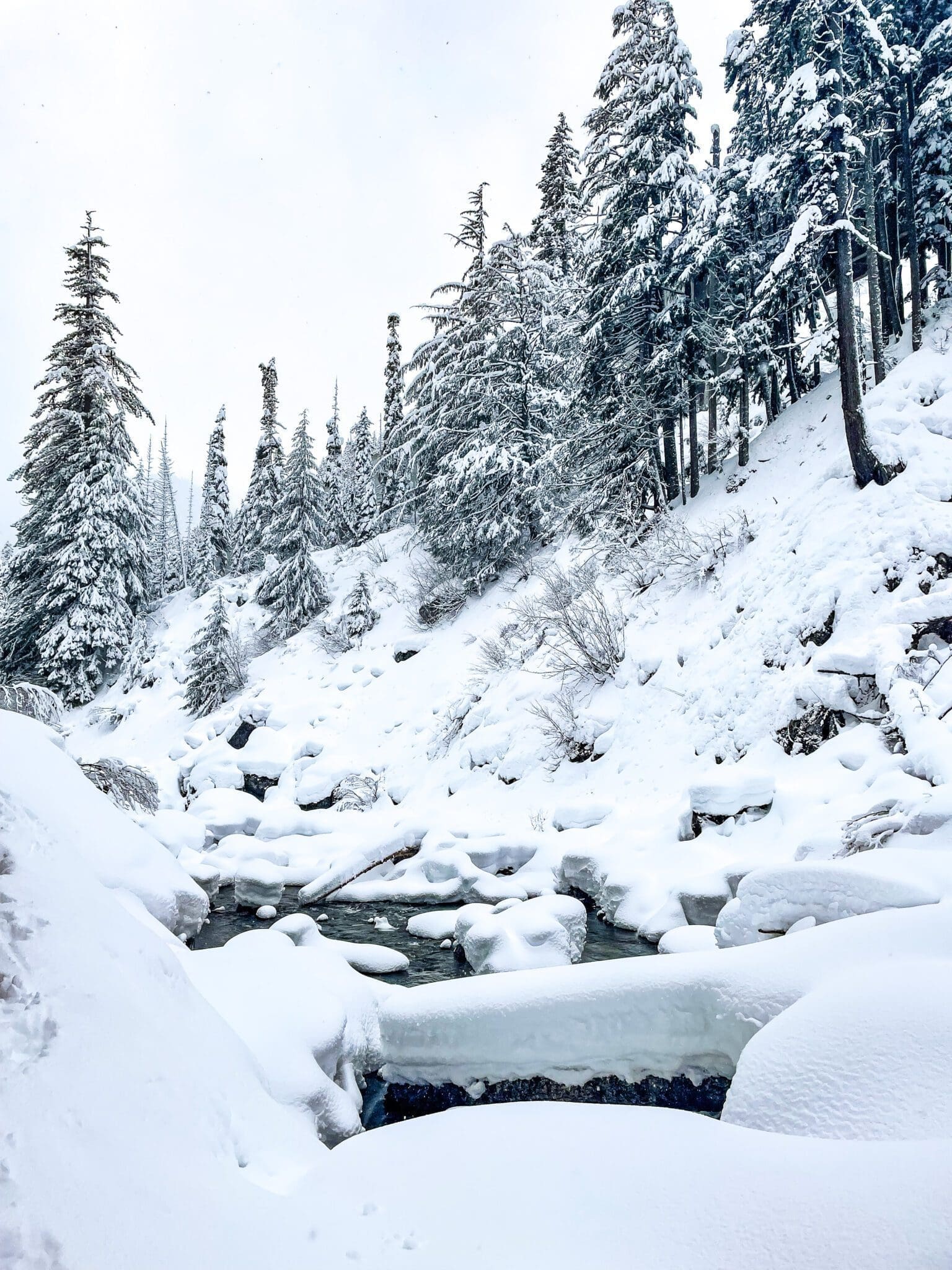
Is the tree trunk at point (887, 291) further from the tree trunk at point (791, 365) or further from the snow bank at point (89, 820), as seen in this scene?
the snow bank at point (89, 820)

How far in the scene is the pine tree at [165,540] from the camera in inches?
1474

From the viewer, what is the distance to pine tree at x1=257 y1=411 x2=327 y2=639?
22.5 meters

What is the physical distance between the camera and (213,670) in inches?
773

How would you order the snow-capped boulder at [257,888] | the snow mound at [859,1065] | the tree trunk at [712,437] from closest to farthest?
the snow mound at [859,1065] < the snow-capped boulder at [257,888] < the tree trunk at [712,437]

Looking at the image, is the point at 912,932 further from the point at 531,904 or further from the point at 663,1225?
the point at 531,904

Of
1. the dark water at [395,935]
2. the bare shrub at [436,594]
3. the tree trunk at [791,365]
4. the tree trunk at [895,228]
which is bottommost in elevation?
the dark water at [395,935]

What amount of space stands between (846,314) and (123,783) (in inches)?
497

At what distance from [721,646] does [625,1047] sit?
7.55 metres

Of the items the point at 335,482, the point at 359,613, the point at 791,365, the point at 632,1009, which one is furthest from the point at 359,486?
the point at 632,1009

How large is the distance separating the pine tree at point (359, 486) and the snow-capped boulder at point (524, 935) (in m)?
24.5

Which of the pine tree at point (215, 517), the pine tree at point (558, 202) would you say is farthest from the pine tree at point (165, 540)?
the pine tree at point (558, 202)

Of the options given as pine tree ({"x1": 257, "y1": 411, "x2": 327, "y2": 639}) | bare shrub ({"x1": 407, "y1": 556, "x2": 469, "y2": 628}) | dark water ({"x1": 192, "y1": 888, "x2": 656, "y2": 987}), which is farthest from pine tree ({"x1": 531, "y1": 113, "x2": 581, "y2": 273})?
dark water ({"x1": 192, "y1": 888, "x2": 656, "y2": 987})

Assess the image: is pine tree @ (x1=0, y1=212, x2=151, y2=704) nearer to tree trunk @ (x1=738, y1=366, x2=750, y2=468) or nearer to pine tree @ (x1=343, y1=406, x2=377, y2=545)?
pine tree @ (x1=343, y1=406, x2=377, y2=545)

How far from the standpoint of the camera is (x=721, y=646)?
9875 millimetres
